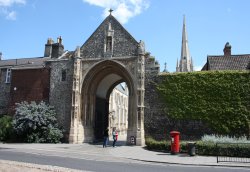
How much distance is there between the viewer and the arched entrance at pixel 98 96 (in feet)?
81.6

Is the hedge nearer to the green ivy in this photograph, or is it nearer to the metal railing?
the metal railing

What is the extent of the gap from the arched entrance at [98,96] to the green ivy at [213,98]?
2.87m

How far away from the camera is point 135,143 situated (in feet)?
77.7

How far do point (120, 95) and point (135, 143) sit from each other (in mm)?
34120

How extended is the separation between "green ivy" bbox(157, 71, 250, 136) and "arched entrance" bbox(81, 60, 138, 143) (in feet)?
9.42

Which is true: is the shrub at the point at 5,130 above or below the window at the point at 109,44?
below

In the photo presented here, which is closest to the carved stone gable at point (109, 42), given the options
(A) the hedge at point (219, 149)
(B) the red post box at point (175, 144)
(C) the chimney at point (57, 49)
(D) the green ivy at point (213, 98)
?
(D) the green ivy at point (213, 98)

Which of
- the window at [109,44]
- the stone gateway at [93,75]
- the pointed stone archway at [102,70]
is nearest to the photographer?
the pointed stone archway at [102,70]

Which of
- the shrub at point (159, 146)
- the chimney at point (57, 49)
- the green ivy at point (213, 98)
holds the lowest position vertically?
the shrub at point (159, 146)

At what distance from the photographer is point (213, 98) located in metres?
22.7

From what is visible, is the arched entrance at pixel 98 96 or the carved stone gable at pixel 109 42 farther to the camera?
the carved stone gable at pixel 109 42

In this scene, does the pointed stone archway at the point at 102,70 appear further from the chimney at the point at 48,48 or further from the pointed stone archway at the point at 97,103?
the chimney at the point at 48,48

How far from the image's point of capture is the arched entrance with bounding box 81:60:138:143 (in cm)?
2488

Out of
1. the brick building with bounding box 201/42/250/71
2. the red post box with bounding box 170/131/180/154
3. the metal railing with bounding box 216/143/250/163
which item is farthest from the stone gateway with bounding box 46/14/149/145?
the brick building with bounding box 201/42/250/71
